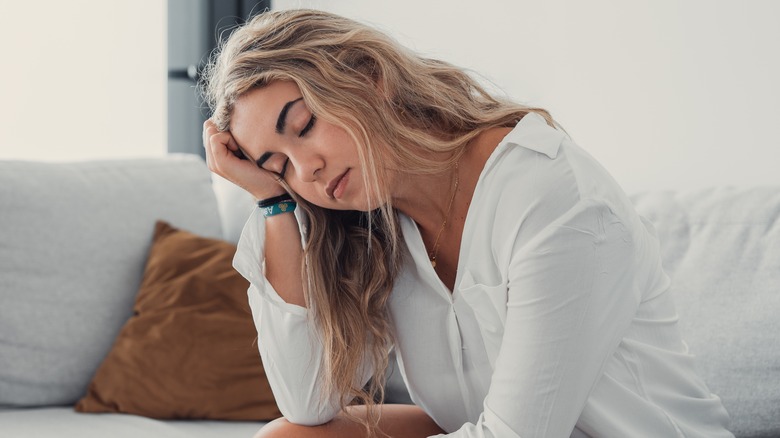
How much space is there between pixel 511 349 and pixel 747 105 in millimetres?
1038

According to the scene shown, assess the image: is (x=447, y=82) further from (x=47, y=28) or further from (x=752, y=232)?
(x=47, y=28)

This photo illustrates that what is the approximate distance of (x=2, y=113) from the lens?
2.84 metres

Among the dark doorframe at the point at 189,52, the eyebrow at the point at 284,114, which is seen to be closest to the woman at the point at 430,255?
the eyebrow at the point at 284,114

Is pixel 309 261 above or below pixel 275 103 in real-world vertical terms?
below

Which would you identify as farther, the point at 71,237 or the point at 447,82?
the point at 71,237

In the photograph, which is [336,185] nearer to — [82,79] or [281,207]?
[281,207]

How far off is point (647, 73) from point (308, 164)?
1.13 m

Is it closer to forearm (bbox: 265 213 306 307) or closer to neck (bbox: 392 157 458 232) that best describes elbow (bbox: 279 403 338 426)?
forearm (bbox: 265 213 306 307)

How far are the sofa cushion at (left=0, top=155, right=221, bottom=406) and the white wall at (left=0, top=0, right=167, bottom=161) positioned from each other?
845 mm

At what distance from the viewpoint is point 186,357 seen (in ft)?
6.34


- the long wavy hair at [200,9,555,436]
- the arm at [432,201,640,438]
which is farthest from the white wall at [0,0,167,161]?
the arm at [432,201,640,438]

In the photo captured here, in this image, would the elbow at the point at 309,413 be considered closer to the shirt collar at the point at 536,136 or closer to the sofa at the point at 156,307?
the sofa at the point at 156,307

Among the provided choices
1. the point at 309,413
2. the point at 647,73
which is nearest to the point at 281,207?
the point at 309,413

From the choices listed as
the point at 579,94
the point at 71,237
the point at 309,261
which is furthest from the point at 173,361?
the point at 579,94
